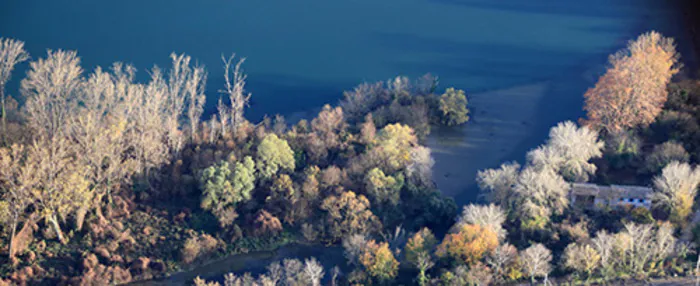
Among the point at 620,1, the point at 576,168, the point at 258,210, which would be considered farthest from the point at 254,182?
the point at 620,1

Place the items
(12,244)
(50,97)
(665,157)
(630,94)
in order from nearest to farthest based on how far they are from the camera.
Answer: (12,244), (665,157), (50,97), (630,94)

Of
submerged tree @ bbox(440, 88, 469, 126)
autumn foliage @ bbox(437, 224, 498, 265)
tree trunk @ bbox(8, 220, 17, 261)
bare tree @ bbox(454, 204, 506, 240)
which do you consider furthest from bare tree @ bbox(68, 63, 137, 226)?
submerged tree @ bbox(440, 88, 469, 126)

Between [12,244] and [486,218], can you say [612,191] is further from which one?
[12,244]

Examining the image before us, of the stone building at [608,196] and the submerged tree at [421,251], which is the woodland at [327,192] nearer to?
the submerged tree at [421,251]

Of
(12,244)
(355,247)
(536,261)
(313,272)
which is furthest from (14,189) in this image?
(536,261)

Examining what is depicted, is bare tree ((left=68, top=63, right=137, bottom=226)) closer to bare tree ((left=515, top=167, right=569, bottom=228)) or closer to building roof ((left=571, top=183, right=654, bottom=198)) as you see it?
bare tree ((left=515, top=167, right=569, bottom=228))

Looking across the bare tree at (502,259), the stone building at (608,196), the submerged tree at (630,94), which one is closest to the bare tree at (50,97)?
the bare tree at (502,259)
